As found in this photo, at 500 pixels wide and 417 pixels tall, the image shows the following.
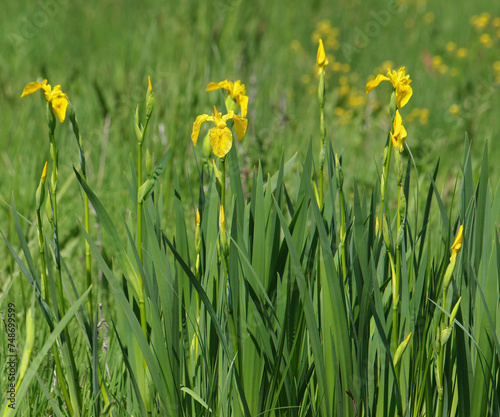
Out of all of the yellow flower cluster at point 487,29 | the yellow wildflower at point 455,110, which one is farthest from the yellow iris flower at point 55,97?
the yellow flower cluster at point 487,29

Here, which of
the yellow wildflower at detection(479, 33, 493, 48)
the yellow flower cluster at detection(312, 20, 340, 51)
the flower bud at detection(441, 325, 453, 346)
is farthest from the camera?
the yellow flower cluster at detection(312, 20, 340, 51)

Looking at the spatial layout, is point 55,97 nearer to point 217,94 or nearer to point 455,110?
point 217,94

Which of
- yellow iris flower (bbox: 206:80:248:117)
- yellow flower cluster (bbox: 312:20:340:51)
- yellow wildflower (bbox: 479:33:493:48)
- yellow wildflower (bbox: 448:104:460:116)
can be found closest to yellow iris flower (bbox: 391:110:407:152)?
yellow iris flower (bbox: 206:80:248:117)

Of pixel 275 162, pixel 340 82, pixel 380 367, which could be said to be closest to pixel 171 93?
pixel 275 162

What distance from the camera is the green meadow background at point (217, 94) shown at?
2.14m

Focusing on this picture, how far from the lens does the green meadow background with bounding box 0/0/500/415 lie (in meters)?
2.14

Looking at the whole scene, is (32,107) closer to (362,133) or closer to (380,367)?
(362,133)

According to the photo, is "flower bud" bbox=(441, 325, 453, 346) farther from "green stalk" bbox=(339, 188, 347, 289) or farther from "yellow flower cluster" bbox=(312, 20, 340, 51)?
"yellow flower cluster" bbox=(312, 20, 340, 51)

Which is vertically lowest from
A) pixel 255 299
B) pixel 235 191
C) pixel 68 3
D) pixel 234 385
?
pixel 234 385

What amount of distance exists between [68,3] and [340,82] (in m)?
2.38

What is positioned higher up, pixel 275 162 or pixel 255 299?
pixel 275 162

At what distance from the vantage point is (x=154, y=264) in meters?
0.90

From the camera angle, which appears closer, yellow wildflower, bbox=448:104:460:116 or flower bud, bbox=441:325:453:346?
flower bud, bbox=441:325:453:346

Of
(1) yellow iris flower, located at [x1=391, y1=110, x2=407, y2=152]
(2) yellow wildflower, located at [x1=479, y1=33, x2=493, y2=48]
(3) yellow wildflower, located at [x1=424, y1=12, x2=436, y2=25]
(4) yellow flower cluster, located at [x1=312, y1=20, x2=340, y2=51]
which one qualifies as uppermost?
(3) yellow wildflower, located at [x1=424, y1=12, x2=436, y2=25]
